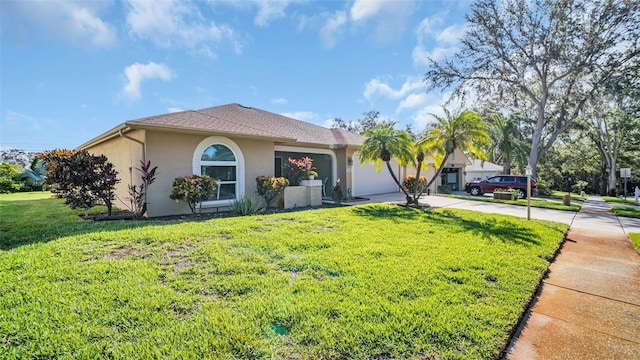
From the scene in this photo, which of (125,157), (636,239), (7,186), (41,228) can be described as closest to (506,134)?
(636,239)

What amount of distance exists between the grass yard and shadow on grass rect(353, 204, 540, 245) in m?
0.19

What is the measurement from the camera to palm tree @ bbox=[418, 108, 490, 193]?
36.4 ft

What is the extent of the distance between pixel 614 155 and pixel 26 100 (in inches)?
2106

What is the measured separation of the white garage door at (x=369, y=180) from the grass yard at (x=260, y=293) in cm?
1061

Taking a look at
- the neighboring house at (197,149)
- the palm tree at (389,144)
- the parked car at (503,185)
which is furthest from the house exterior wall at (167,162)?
A: the parked car at (503,185)

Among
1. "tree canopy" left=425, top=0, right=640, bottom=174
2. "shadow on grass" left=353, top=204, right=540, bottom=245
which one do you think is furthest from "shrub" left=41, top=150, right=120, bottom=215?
"tree canopy" left=425, top=0, right=640, bottom=174

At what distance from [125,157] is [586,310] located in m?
13.6

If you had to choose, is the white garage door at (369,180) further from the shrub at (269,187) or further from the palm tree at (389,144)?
the shrub at (269,187)

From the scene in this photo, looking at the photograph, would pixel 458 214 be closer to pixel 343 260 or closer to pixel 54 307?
pixel 343 260

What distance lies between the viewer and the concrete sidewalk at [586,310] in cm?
282

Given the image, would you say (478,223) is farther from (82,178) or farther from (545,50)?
(545,50)

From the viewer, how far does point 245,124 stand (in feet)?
Answer: 41.6

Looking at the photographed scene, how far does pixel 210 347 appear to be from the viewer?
8.63 ft

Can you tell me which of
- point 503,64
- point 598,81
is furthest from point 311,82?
point 598,81
